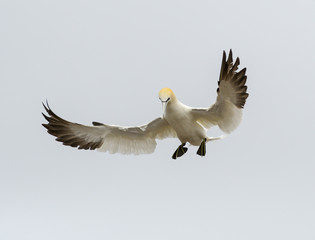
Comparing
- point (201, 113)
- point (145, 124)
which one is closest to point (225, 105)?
point (201, 113)

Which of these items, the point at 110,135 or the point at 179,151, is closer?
the point at 179,151

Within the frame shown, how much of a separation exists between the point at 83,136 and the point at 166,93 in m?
3.28

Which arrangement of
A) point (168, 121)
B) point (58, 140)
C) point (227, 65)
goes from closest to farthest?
1. point (227, 65)
2. point (168, 121)
3. point (58, 140)

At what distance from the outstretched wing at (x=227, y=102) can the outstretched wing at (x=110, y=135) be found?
1295 millimetres

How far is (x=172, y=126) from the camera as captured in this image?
632 inches

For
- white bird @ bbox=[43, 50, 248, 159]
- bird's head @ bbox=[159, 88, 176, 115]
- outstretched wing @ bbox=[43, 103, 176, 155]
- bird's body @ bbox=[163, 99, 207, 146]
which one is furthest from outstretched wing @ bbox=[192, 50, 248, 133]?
outstretched wing @ bbox=[43, 103, 176, 155]

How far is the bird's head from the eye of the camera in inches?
604

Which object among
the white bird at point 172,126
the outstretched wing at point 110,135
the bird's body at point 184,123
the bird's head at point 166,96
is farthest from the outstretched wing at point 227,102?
the outstretched wing at point 110,135

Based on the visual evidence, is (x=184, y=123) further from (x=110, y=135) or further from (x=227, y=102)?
(x=110, y=135)

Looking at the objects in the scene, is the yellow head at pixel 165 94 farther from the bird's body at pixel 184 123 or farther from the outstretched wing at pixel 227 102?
the outstretched wing at pixel 227 102

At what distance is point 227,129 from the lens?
16.2 meters

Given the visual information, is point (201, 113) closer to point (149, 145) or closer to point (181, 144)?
point (181, 144)

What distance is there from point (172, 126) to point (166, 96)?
99 centimetres

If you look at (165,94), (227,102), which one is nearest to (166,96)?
(165,94)
